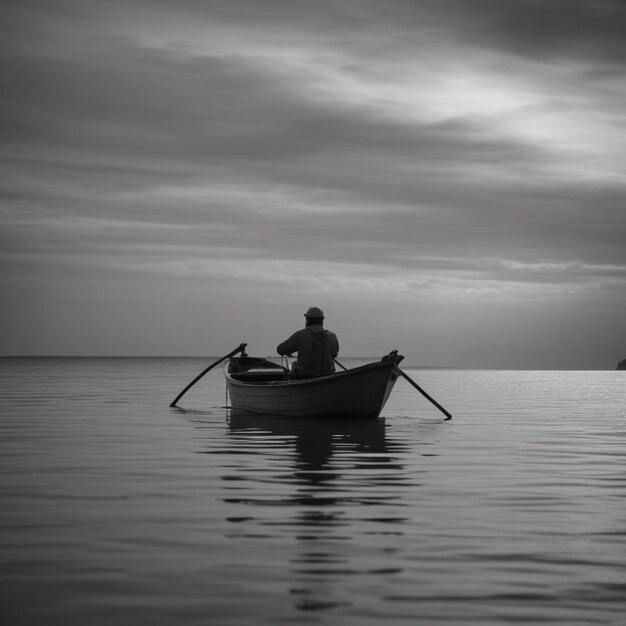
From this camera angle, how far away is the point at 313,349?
82.6 feet

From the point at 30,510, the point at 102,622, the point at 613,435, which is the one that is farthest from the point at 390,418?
the point at 102,622

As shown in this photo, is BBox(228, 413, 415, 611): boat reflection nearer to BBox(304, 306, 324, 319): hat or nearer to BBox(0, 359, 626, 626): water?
BBox(0, 359, 626, 626): water

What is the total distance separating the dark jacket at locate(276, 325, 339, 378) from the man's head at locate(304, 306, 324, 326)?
13 cm

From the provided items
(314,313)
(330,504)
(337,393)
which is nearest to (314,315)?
(314,313)

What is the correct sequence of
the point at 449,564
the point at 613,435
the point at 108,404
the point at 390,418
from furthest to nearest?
1. the point at 108,404
2. the point at 390,418
3. the point at 613,435
4. the point at 449,564

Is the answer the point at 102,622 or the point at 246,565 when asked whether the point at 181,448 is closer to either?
the point at 246,565

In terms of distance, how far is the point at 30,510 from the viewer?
11.0m

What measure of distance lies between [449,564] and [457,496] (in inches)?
167

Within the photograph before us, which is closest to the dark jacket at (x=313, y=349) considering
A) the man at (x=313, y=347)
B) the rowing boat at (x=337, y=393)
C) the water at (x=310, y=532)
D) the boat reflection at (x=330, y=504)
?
the man at (x=313, y=347)

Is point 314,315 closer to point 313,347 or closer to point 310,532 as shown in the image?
point 313,347

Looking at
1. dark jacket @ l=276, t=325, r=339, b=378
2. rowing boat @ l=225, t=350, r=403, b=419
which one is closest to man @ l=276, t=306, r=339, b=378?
dark jacket @ l=276, t=325, r=339, b=378

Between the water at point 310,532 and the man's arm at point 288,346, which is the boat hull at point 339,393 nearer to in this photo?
the man's arm at point 288,346

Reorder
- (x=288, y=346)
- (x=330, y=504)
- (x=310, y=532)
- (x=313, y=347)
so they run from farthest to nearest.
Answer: (x=313, y=347)
(x=288, y=346)
(x=330, y=504)
(x=310, y=532)

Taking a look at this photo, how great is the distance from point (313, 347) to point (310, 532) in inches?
614
